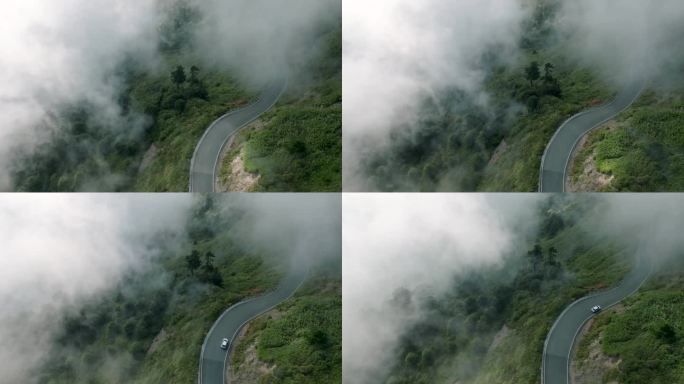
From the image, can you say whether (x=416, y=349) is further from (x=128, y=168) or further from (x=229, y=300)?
(x=128, y=168)

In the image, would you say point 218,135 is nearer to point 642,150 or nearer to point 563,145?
point 563,145

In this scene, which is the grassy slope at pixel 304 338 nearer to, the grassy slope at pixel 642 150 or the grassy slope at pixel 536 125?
the grassy slope at pixel 536 125

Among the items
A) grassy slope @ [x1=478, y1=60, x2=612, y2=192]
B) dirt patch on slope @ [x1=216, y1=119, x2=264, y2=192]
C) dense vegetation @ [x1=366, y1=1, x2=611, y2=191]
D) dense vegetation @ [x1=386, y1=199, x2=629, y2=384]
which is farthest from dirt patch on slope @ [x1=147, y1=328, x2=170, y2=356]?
grassy slope @ [x1=478, y1=60, x2=612, y2=192]

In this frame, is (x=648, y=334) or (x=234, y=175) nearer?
(x=648, y=334)

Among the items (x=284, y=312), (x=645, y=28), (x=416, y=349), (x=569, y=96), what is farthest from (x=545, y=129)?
(x=284, y=312)

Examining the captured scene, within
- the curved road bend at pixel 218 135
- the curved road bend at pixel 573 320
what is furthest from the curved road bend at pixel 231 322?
the curved road bend at pixel 573 320

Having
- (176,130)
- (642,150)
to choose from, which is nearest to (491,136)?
(642,150)
